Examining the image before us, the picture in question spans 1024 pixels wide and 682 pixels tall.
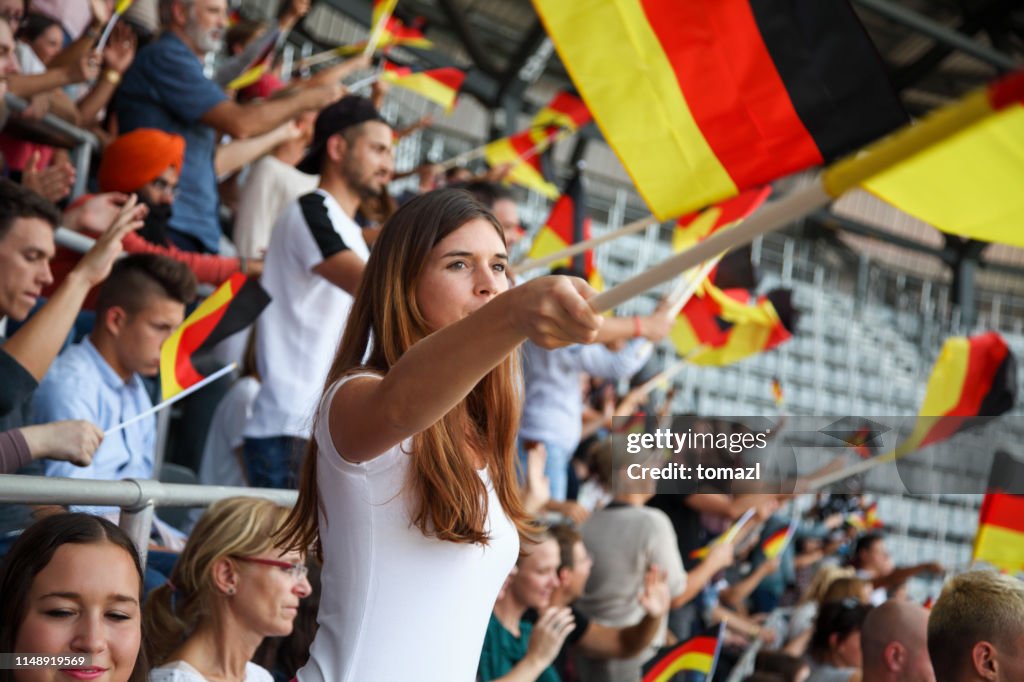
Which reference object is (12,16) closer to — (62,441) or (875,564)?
(62,441)

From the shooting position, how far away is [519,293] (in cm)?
126

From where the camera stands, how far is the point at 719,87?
194 centimetres

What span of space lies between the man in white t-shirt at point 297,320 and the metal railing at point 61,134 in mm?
1163

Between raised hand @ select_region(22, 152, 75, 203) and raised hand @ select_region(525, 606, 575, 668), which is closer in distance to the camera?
raised hand @ select_region(525, 606, 575, 668)

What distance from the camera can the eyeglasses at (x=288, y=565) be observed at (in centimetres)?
233

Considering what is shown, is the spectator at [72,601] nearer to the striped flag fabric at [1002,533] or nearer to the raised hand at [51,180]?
the raised hand at [51,180]

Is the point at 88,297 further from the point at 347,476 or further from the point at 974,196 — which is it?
the point at 974,196

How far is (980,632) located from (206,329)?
195 centimetres

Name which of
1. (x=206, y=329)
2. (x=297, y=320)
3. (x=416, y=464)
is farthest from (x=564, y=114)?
(x=416, y=464)

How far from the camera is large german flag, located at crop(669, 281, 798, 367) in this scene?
5.59 metres

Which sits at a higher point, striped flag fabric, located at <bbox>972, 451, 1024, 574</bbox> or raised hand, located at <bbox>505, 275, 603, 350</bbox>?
raised hand, located at <bbox>505, 275, 603, 350</bbox>

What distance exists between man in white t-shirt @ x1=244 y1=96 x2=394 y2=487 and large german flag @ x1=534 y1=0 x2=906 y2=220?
1.00m

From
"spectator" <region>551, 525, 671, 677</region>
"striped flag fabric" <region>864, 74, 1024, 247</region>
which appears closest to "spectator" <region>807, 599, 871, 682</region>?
"spectator" <region>551, 525, 671, 677</region>

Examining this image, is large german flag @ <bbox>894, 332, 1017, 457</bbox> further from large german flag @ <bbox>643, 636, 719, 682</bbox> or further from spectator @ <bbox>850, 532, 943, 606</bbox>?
spectator @ <bbox>850, 532, 943, 606</bbox>
